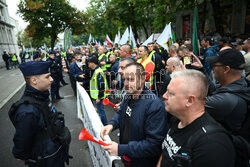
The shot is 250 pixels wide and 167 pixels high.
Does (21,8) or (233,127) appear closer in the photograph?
(233,127)

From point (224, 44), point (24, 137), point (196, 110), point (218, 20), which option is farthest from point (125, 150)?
point (218, 20)

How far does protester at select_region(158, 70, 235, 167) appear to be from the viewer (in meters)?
1.00

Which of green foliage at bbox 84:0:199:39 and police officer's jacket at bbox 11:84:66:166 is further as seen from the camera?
green foliage at bbox 84:0:199:39

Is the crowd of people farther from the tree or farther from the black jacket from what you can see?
the tree

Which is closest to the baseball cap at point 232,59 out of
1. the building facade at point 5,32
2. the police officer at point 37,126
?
the police officer at point 37,126

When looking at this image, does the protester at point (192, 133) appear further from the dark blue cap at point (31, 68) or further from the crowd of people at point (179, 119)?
the dark blue cap at point (31, 68)

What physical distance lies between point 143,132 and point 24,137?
139 centimetres

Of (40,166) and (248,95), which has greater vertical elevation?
(248,95)

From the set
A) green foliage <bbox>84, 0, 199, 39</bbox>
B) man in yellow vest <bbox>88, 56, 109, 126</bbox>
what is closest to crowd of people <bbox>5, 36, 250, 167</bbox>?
man in yellow vest <bbox>88, 56, 109, 126</bbox>

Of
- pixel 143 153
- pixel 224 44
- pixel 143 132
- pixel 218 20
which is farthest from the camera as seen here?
pixel 218 20

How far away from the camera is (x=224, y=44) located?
16.9 ft

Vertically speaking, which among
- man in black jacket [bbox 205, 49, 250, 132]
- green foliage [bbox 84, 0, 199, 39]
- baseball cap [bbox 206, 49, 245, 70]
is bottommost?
man in black jacket [bbox 205, 49, 250, 132]

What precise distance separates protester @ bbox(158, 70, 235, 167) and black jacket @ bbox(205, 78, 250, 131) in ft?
1.14

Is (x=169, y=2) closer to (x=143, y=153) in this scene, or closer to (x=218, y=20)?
(x=218, y=20)
